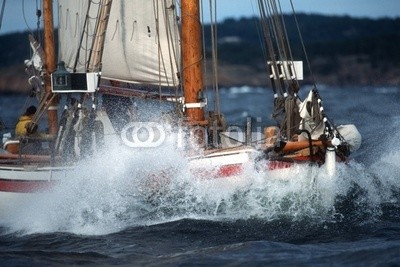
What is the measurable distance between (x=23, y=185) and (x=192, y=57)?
5.21m

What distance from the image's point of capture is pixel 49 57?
3098cm

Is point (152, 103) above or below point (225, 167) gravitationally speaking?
above

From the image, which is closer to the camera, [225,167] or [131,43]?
[225,167]

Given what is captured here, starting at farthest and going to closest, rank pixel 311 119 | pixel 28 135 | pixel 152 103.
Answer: pixel 152 103
pixel 28 135
pixel 311 119

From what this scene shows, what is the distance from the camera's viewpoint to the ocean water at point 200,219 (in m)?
20.3

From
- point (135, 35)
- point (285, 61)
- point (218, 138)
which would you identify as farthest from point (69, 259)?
point (135, 35)

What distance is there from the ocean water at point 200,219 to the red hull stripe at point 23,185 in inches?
13.6

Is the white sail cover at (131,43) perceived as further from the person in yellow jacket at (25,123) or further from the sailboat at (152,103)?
the person in yellow jacket at (25,123)

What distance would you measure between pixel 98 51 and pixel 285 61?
4.75 m

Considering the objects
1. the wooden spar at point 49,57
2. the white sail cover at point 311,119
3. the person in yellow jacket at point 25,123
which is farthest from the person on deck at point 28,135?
the white sail cover at point 311,119

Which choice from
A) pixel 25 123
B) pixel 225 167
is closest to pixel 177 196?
pixel 225 167

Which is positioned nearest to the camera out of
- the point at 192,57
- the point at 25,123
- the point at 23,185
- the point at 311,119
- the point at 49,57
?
the point at 311,119

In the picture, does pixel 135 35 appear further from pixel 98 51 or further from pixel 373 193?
pixel 373 193

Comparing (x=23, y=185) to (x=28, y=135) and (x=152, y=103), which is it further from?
(x=152, y=103)
